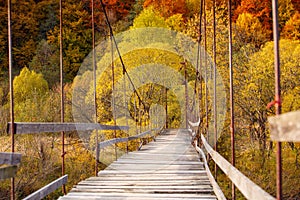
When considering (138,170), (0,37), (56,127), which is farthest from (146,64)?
(56,127)

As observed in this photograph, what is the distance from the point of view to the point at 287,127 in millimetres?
950

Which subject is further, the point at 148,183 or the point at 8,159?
the point at 148,183

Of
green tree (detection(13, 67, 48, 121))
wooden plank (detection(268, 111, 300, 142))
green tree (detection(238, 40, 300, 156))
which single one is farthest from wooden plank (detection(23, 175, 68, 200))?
green tree (detection(13, 67, 48, 121))

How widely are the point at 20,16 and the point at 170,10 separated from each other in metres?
9.84

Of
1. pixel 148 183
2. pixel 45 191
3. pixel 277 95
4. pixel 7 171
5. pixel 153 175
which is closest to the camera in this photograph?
pixel 277 95

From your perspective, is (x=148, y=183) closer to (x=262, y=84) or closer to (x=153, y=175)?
(x=153, y=175)

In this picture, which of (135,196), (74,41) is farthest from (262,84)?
(74,41)

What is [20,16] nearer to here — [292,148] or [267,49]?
[267,49]

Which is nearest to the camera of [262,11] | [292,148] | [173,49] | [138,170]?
[138,170]

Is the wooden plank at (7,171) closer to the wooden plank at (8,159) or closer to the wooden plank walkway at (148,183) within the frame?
the wooden plank at (8,159)

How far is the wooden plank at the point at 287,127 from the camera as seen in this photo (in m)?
0.90

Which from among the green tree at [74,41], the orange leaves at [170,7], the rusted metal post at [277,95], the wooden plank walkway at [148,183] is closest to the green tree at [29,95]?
the green tree at [74,41]

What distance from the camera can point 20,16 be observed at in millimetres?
18875

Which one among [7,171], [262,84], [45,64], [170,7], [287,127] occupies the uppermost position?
[170,7]
